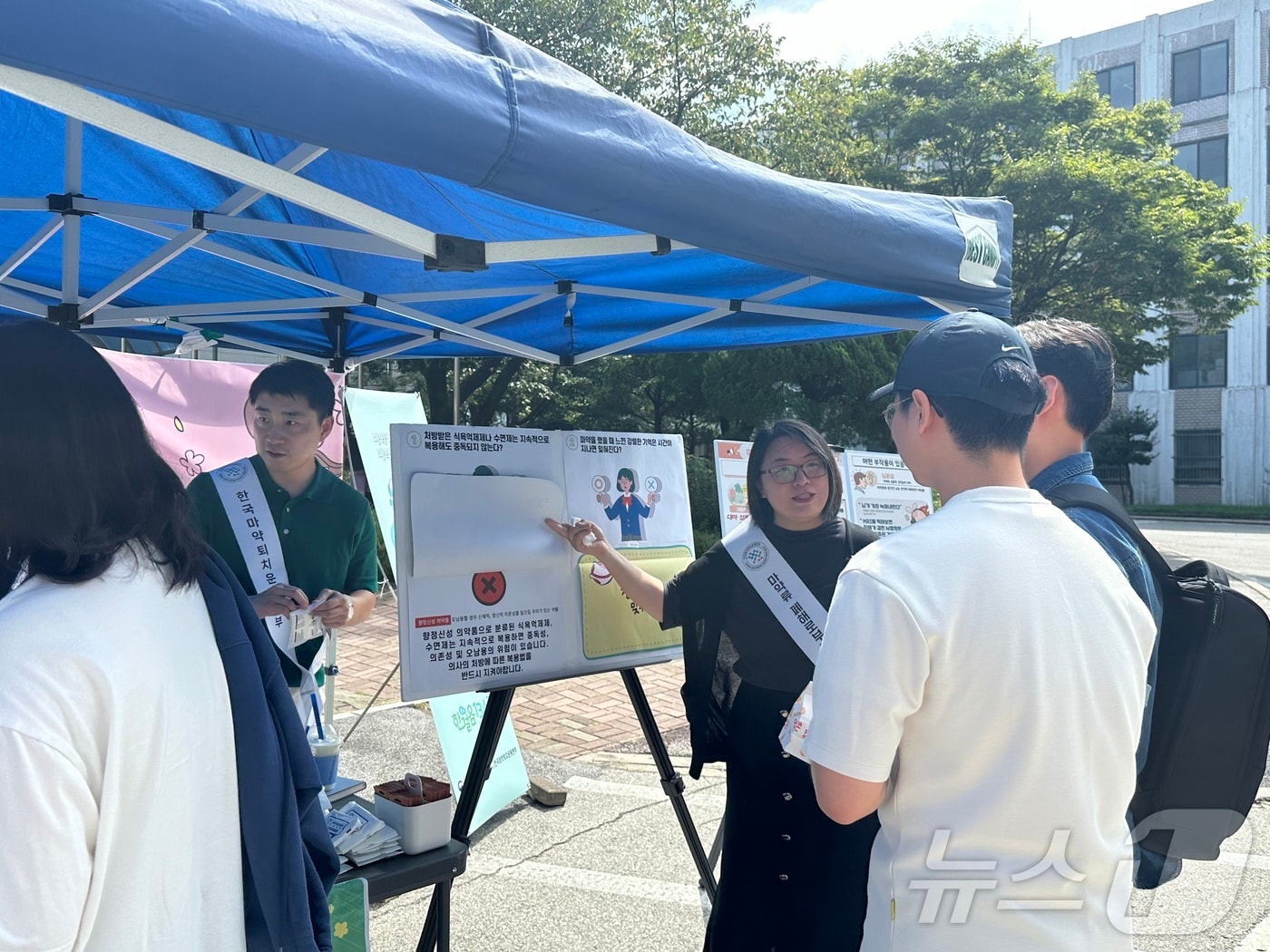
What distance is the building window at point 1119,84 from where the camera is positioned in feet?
115

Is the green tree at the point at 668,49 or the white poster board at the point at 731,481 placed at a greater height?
the green tree at the point at 668,49

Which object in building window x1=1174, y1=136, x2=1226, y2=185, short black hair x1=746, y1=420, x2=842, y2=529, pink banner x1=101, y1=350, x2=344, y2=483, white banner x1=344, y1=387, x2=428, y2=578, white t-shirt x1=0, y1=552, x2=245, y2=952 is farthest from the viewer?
building window x1=1174, y1=136, x2=1226, y2=185

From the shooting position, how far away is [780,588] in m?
2.70

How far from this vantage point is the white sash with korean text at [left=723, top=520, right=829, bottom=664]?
8.68 ft

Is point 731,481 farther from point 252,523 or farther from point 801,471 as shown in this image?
point 252,523

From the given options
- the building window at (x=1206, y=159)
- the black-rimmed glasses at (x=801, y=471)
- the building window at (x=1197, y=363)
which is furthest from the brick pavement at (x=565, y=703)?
the building window at (x=1206, y=159)

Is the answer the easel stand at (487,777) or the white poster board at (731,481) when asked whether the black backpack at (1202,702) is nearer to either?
the easel stand at (487,777)

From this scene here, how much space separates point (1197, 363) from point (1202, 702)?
124ft

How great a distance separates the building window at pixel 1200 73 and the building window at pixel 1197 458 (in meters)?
12.2

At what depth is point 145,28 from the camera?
1204 millimetres

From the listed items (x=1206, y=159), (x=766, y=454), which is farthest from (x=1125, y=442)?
(x=766, y=454)

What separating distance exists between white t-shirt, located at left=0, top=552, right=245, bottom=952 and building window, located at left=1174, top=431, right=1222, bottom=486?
3822cm

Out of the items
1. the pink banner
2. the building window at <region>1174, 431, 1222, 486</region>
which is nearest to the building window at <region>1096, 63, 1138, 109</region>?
the building window at <region>1174, 431, 1222, 486</region>

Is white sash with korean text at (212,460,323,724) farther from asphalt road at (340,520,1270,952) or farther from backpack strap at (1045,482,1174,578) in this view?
backpack strap at (1045,482,1174,578)
